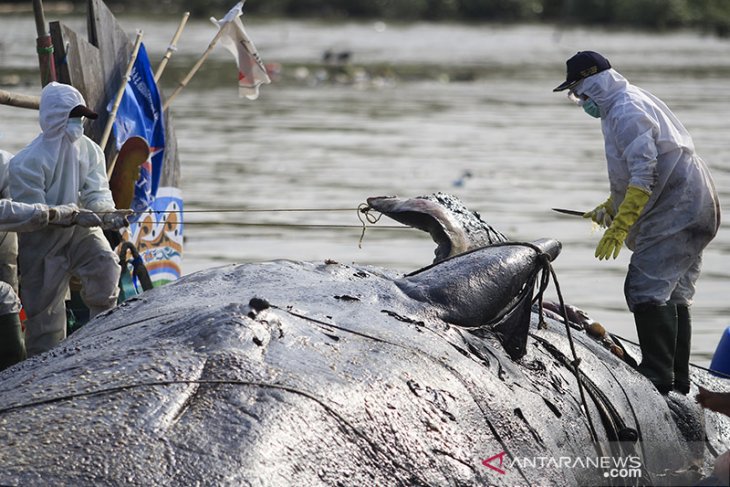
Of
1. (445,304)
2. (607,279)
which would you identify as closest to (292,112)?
(607,279)

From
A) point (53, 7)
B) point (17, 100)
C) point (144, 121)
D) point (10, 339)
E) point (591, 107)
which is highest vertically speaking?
point (591, 107)

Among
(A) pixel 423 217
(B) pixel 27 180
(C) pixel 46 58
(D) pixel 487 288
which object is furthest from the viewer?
(C) pixel 46 58

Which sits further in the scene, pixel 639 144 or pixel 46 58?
pixel 46 58

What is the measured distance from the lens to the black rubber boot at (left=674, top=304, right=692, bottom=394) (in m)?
8.16

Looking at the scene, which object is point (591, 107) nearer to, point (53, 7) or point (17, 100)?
point (17, 100)

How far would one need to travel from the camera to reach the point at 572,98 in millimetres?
8336

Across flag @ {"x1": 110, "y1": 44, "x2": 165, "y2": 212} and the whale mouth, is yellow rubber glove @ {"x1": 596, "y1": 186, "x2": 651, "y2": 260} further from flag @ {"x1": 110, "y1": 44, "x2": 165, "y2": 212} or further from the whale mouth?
flag @ {"x1": 110, "y1": 44, "x2": 165, "y2": 212}

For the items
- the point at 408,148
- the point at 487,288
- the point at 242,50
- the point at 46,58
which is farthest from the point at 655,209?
the point at 408,148

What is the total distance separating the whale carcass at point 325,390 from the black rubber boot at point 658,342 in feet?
2.94

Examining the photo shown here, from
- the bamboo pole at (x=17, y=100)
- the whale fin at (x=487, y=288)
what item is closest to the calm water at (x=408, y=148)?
the bamboo pole at (x=17, y=100)

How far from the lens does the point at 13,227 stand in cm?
739

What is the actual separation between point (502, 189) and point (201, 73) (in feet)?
77.9

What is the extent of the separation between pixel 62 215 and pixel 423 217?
2.02 meters

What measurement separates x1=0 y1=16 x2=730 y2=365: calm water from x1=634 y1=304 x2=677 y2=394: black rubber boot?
1032 mm
